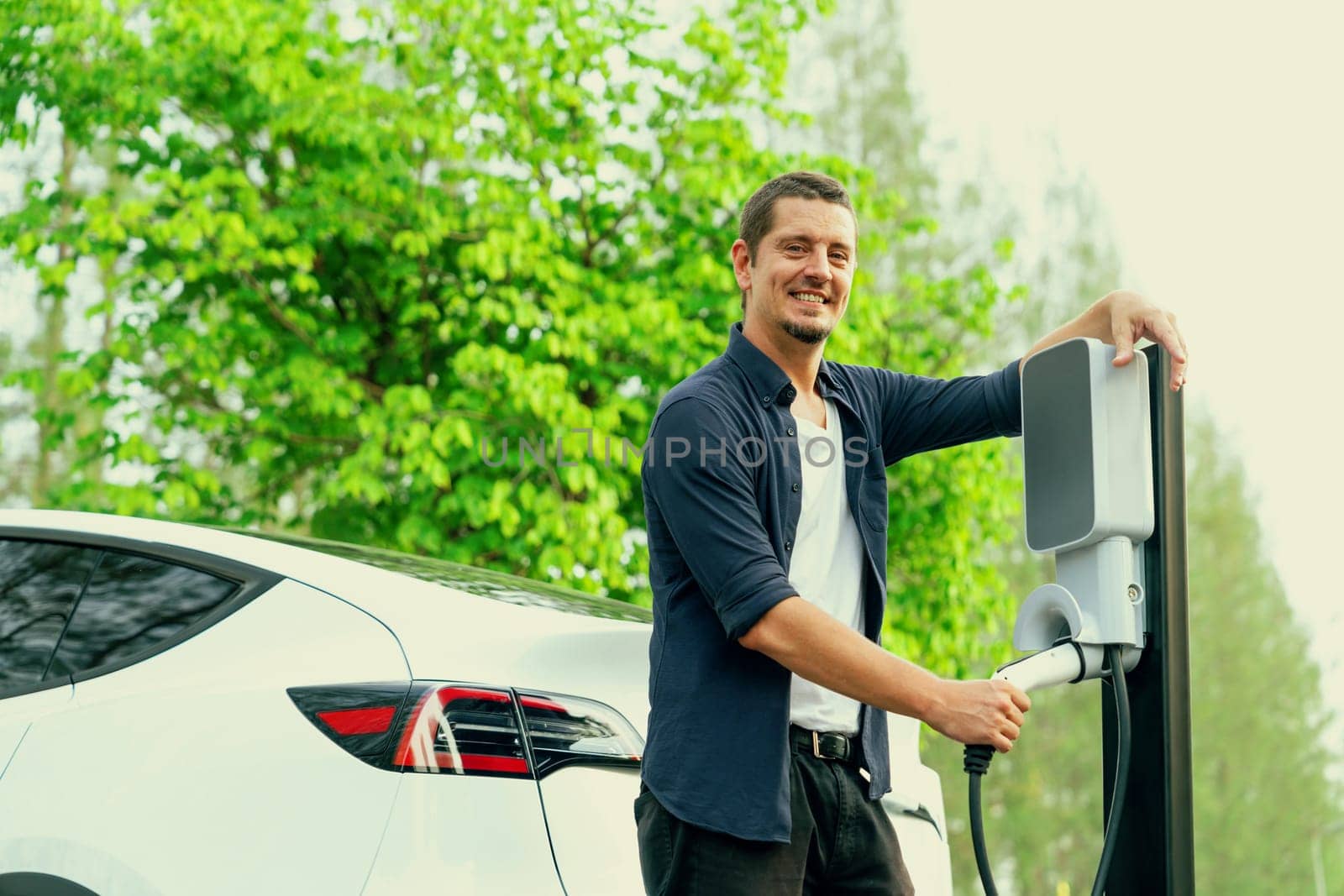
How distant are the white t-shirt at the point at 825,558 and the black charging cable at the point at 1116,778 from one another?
242mm

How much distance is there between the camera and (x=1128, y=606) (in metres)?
2.04

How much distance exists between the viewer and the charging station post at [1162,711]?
79.7 inches

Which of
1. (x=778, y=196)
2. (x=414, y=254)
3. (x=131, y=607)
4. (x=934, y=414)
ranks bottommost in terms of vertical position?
(x=131, y=607)

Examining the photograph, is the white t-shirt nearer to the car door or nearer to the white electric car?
the white electric car

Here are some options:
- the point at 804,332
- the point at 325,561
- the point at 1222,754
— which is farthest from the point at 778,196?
the point at 1222,754

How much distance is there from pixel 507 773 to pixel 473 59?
6458 millimetres

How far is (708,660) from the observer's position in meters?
2.10

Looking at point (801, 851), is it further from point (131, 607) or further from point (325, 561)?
point (131, 607)

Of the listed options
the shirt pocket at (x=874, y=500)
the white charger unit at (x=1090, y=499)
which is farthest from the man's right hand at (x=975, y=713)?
the shirt pocket at (x=874, y=500)

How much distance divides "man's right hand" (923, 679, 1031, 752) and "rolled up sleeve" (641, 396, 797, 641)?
270 millimetres

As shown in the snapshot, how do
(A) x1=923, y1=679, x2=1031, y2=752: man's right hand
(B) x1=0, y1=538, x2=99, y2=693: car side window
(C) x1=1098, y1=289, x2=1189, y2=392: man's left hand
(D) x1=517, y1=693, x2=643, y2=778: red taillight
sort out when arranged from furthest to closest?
(B) x1=0, y1=538, x2=99, y2=693: car side window
(D) x1=517, y1=693, x2=643, y2=778: red taillight
(C) x1=1098, y1=289, x2=1189, y2=392: man's left hand
(A) x1=923, y1=679, x2=1031, y2=752: man's right hand

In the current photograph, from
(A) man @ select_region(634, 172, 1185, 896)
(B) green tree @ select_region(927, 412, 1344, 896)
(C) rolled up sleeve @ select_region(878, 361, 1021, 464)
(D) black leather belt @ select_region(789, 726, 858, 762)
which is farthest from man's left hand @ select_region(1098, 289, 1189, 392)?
(B) green tree @ select_region(927, 412, 1344, 896)

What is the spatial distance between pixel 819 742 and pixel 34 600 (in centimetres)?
170

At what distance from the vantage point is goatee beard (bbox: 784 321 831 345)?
2.33 meters
